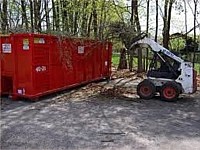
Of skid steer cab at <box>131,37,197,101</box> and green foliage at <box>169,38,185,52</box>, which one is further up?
green foliage at <box>169,38,185,52</box>

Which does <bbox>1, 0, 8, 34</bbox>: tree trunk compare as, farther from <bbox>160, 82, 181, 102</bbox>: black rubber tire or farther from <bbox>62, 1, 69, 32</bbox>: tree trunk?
<bbox>160, 82, 181, 102</bbox>: black rubber tire

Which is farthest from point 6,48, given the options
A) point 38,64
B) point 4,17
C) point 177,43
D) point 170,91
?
point 177,43

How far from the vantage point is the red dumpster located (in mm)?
8484

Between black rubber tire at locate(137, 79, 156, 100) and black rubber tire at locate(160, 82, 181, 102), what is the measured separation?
0.24 metres

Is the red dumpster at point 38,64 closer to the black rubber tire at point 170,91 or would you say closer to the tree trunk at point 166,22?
the black rubber tire at point 170,91

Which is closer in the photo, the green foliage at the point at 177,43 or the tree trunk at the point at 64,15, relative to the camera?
the tree trunk at the point at 64,15

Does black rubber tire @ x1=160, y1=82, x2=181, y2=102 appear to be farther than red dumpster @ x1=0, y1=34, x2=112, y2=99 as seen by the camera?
Yes

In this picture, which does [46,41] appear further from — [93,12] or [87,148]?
[93,12]

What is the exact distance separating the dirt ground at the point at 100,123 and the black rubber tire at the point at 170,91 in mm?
192

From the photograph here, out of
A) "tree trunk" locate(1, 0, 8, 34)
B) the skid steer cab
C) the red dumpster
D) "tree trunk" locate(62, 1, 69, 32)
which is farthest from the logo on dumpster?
"tree trunk" locate(62, 1, 69, 32)

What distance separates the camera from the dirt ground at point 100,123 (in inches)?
204

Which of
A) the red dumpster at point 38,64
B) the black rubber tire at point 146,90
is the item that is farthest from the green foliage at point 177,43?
the black rubber tire at point 146,90

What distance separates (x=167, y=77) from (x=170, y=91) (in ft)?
1.36

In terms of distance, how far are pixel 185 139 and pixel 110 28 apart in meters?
6.27
